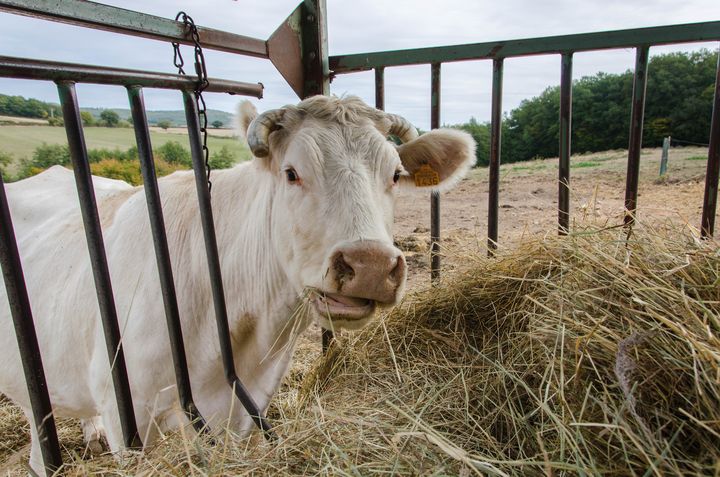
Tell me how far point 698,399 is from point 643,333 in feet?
0.73

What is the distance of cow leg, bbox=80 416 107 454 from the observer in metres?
3.13

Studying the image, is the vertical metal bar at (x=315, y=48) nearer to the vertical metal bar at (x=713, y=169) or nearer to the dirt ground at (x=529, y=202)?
the vertical metal bar at (x=713, y=169)

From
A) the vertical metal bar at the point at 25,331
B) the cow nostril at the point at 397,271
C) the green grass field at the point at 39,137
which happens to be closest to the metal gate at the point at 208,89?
the vertical metal bar at the point at 25,331

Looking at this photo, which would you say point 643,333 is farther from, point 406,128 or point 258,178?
point 258,178

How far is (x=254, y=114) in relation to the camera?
2160mm

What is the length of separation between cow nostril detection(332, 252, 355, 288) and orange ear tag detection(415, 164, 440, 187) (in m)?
1.06

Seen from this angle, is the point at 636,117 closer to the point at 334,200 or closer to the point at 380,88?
the point at 380,88

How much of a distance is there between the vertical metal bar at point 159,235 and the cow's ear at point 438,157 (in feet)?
4.31

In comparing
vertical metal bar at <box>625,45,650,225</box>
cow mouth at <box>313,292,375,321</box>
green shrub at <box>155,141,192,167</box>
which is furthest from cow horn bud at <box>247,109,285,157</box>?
green shrub at <box>155,141,192,167</box>

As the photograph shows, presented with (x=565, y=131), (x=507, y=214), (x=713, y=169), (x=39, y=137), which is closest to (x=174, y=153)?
(x=39, y=137)

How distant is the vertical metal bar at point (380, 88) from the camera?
2.74m

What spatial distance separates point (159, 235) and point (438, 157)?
1.52 metres

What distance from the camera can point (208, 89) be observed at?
1.76 metres

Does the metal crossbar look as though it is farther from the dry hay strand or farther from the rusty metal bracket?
the dry hay strand
